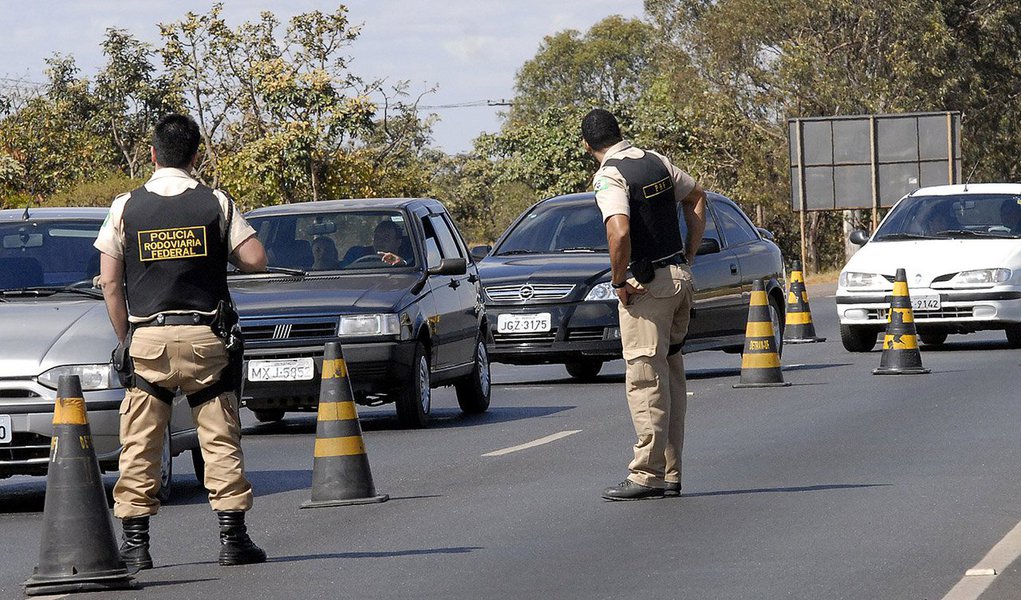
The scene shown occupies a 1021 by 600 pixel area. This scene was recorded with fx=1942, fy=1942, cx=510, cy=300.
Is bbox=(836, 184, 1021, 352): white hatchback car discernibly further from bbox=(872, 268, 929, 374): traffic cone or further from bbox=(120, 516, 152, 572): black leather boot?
bbox=(120, 516, 152, 572): black leather boot

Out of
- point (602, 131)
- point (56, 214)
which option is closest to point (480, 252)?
point (56, 214)

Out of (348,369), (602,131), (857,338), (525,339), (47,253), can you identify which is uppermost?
(602,131)

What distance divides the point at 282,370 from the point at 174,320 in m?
5.62

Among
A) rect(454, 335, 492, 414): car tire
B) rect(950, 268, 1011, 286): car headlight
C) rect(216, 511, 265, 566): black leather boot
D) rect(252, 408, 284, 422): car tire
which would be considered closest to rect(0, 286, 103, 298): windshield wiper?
rect(216, 511, 265, 566): black leather boot

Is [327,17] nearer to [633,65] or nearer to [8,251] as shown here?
[8,251]

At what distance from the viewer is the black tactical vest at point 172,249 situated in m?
7.41

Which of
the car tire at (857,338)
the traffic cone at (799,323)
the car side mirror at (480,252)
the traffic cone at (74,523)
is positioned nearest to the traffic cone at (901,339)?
the car tire at (857,338)

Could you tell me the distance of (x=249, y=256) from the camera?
7.48 meters

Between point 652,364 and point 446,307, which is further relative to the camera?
point 446,307

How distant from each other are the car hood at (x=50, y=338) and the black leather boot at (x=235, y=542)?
2041mm

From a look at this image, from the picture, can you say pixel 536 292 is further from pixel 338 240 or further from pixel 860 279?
pixel 860 279

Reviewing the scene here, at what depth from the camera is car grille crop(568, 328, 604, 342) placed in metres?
16.5

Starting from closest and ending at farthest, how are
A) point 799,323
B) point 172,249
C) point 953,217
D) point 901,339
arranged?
1. point 172,249
2. point 901,339
3. point 953,217
4. point 799,323

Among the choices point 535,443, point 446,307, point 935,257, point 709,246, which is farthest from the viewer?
point 935,257
